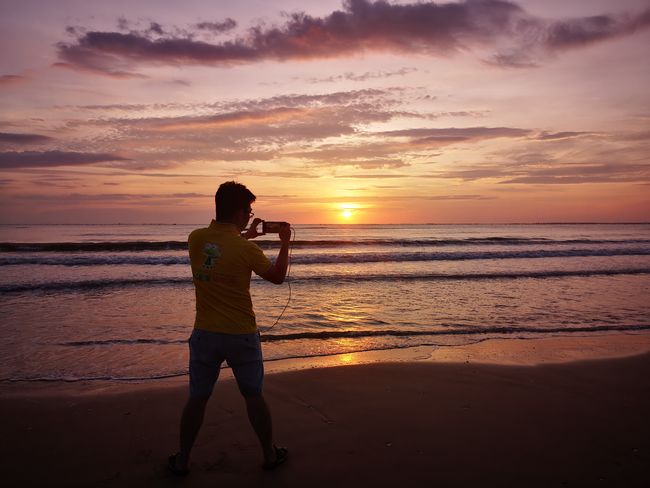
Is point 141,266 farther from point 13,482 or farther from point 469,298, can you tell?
point 13,482

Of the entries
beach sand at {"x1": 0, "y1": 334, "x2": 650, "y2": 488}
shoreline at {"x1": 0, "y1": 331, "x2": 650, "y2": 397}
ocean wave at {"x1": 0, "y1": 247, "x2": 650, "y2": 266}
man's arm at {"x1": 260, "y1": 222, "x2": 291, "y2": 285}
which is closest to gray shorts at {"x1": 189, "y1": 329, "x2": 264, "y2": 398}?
man's arm at {"x1": 260, "y1": 222, "x2": 291, "y2": 285}

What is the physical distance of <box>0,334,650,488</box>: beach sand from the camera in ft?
11.4

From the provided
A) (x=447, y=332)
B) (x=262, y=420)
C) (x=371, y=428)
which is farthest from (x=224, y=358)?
(x=447, y=332)

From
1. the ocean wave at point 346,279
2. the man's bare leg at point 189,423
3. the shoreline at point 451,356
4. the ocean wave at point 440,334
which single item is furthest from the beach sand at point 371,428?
the ocean wave at point 346,279

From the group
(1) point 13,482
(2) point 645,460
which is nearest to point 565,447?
(2) point 645,460

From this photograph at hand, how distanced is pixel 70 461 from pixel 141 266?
18.6 meters

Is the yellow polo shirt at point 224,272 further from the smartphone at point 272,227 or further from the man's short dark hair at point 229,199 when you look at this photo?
the smartphone at point 272,227

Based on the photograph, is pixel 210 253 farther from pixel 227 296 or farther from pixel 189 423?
pixel 189 423

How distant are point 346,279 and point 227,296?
1295 centimetres

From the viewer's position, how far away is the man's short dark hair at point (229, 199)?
321cm

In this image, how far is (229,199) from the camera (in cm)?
322

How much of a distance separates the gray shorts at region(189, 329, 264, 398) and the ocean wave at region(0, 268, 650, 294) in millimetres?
10025

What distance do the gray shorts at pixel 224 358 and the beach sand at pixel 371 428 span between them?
0.75 meters

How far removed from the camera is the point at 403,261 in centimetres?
2309
